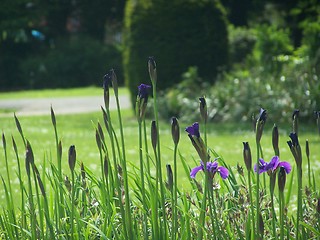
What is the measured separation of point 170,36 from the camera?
15812 millimetres

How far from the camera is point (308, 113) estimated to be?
13125 mm

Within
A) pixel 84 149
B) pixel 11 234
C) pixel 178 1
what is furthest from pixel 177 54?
pixel 11 234

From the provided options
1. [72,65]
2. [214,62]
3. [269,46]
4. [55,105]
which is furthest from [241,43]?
[72,65]

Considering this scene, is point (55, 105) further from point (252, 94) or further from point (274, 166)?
point (274, 166)

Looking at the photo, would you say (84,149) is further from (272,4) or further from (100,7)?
(272,4)

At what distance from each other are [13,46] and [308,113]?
2260 centimetres

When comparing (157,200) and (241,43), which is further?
(241,43)

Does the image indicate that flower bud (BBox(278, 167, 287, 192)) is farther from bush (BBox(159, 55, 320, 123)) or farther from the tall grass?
bush (BBox(159, 55, 320, 123))

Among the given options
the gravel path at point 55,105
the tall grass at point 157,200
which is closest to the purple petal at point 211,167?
the tall grass at point 157,200

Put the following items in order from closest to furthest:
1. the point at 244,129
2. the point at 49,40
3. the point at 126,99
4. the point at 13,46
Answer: the point at 244,129
the point at 126,99
the point at 13,46
the point at 49,40

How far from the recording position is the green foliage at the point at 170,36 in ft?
51.6

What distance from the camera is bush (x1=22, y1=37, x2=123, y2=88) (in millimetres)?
30703

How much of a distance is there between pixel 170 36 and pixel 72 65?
52.4ft

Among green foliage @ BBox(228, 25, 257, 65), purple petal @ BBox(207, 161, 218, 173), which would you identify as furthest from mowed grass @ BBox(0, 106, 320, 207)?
green foliage @ BBox(228, 25, 257, 65)
